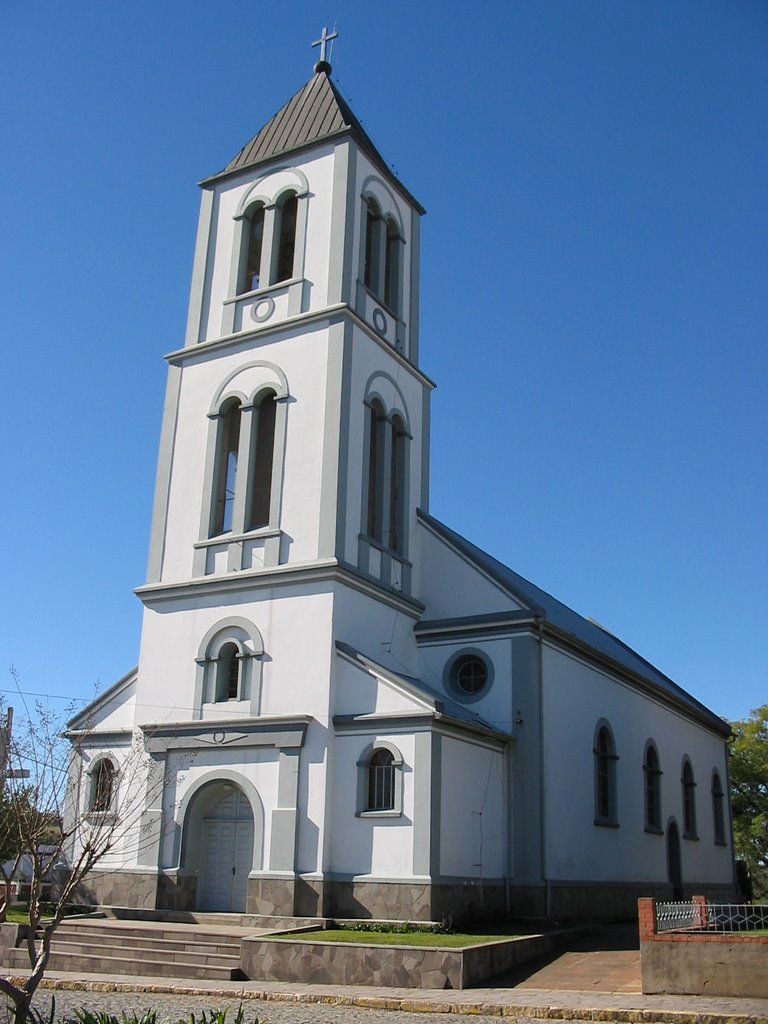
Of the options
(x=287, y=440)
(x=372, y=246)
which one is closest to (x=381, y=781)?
(x=287, y=440)

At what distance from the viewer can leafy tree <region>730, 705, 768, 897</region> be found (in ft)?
167

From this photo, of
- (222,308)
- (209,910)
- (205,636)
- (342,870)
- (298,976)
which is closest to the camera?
(298,976)

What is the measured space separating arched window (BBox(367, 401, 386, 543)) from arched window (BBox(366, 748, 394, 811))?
5.79 meters

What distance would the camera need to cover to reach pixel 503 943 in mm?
17375

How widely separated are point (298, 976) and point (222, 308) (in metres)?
17.0

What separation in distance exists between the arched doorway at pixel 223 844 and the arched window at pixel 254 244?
44.0ft

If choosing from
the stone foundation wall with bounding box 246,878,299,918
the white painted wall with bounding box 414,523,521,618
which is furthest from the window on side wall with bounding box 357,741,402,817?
the white painted wall with bounding box 414,523,521,618

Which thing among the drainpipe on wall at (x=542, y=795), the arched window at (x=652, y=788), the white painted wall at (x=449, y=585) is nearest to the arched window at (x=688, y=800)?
the arched window at (x=652, y=788)

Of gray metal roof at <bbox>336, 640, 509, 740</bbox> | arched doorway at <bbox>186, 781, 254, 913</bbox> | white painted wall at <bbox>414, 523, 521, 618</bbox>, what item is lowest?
arched doorway at <bbox>186, 781, 254, 913</bbox>

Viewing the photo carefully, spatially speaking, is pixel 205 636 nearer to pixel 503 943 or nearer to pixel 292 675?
pixel 292 675

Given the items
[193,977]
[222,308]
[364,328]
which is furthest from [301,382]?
[193,977]

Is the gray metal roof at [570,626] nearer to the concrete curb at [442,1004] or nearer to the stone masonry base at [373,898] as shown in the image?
the stone masonry base at [373,898]

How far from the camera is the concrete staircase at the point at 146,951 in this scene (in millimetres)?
17281

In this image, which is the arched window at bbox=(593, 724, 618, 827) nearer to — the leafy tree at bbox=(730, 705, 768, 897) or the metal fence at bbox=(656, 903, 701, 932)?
the metal fence at bbox=(656, 903, 701, 932)
